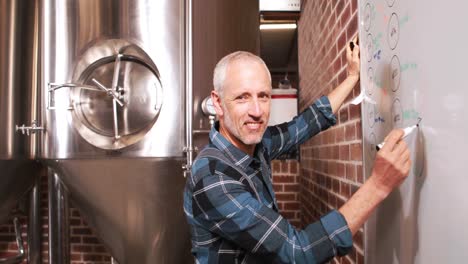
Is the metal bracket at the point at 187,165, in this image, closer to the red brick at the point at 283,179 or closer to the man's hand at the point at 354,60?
the man's hand at the point at 354,60

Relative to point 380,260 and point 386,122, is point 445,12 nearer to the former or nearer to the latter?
point 386,122

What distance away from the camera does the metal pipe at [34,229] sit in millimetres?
2031

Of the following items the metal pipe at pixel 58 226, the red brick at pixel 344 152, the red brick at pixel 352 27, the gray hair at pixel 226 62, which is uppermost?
the red brick at pixel 352 27

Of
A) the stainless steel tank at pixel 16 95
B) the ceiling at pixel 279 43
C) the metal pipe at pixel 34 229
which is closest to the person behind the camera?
the stainless steel tank at pixel 16 95

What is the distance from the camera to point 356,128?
103cm

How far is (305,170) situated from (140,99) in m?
1.06

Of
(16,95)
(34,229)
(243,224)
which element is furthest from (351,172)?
(34,229)

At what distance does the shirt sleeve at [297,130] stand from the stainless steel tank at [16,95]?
1171mm

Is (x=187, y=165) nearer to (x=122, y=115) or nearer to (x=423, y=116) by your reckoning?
(x=122, y=115)

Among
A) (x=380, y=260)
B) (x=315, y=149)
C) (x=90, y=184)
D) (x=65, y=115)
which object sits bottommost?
(x=380, y=260)

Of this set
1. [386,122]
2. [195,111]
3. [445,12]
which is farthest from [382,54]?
[195,111]

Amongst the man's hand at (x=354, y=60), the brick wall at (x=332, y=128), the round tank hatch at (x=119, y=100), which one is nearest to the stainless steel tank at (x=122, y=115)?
the round tank hatch at (x=119, y=100)

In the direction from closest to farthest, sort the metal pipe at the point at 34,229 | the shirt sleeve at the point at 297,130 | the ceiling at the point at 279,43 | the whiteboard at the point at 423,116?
the whiteboard at the point at 423,116 → the shirt sleeve at the point at 297,130 → the metal pipe at the point at 34,229 → the ceiling at the point at 279,43

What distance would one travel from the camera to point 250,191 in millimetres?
780
